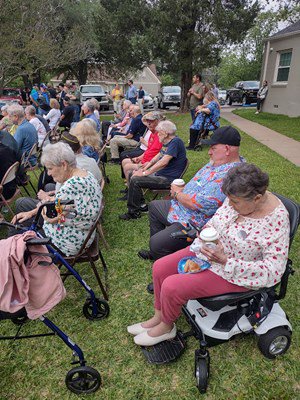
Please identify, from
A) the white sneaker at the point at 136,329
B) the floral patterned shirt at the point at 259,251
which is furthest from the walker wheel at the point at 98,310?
the floral patterned shirt at the point at 259,251

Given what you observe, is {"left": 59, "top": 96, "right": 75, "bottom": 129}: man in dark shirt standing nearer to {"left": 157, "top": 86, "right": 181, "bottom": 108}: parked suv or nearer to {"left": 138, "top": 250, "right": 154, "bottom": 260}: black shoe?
{"left": 138, "top": 250, "right": 154, "bottom": 260}: black shoe

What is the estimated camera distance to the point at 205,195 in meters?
2.60

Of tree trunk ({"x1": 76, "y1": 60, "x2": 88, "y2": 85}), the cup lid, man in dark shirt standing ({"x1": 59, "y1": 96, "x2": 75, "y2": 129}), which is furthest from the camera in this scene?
tree trunk ({"x1": 76, "y1": 60, "x2": 88, "y2": 85})

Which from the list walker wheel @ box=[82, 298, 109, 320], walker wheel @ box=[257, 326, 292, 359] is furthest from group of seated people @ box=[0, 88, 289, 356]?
walker wheel @ box=[257, 326, 292, 359]

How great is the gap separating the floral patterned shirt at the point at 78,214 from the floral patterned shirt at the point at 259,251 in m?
1.21

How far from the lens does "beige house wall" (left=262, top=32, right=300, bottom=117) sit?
13273 mm

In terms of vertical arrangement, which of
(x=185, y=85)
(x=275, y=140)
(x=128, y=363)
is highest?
(x=185, y=85)

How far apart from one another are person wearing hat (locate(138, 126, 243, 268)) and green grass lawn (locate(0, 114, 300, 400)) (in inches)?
24.1

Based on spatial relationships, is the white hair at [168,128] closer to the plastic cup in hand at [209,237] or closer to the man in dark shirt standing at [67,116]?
the plastic cup in hand at [209,237]

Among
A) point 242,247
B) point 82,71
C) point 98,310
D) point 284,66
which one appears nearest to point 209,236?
point 242,247

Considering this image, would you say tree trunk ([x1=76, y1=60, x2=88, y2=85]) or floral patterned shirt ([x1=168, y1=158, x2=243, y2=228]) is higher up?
tree trunk ([x1=76, y1=60, x2=88, y2=85])

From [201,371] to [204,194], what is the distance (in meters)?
1.31

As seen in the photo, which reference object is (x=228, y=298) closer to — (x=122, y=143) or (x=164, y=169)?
(x=164, y=169)

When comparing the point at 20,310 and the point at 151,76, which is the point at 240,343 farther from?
the point at 151,76
